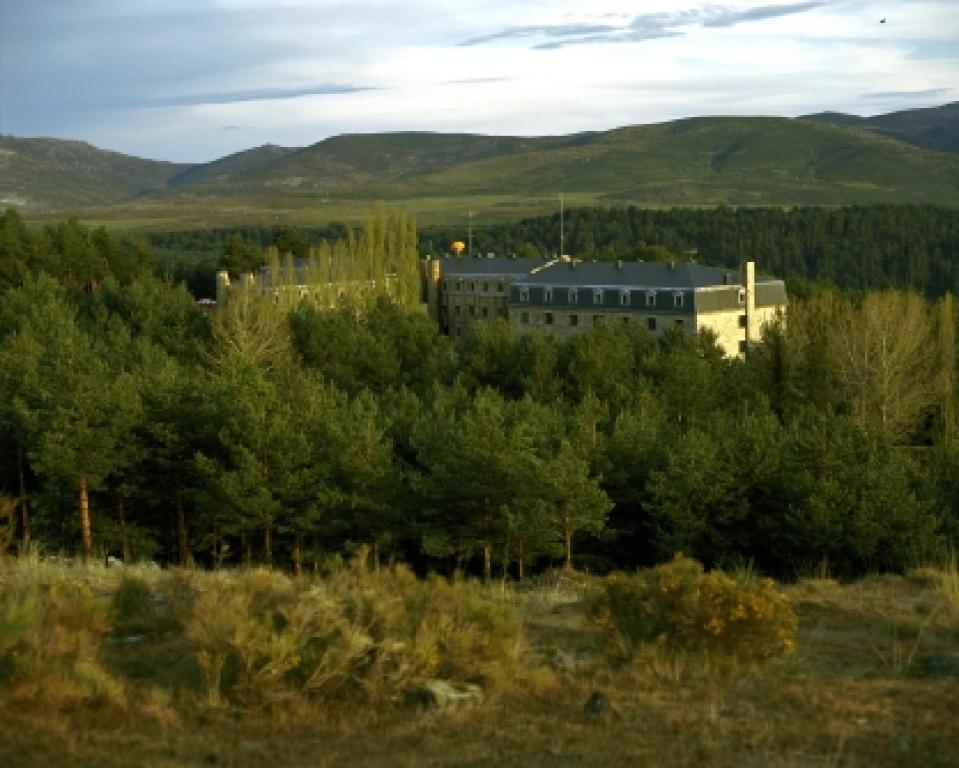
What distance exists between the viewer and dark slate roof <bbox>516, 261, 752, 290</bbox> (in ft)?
237

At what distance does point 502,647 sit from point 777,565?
19.6 meters

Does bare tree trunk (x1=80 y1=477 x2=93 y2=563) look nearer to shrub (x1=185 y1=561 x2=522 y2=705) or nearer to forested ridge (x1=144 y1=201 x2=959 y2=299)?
shrub (x1=185 y1=561 x2=522 y2=705)

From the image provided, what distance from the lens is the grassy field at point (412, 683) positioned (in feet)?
27.9

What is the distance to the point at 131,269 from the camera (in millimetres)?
75188

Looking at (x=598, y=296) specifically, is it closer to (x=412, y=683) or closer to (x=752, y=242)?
(x=752, y=242)

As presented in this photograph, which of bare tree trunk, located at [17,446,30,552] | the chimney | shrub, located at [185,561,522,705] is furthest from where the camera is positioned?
the chimney

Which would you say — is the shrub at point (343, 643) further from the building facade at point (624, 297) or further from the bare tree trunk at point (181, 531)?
the building facade at point (624, 297)

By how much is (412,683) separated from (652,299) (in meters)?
64.6

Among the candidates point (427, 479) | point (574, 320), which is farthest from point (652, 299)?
point (427, 479)

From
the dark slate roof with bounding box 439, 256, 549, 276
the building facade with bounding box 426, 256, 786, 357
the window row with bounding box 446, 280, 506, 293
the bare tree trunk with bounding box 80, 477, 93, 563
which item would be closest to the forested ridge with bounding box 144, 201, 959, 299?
the building facade with bounding box 426, 256, 786, 357

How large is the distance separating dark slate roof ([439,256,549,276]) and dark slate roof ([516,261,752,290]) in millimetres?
5195

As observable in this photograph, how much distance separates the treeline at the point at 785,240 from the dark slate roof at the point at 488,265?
31.7 ft

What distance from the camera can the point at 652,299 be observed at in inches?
2867

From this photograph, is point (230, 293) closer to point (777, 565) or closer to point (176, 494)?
point (176, 494)
